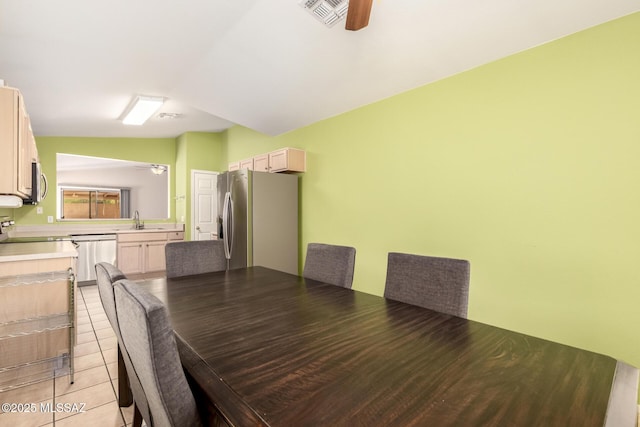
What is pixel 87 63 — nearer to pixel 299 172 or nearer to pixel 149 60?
pixel 149 60

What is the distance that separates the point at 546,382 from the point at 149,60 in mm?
3478

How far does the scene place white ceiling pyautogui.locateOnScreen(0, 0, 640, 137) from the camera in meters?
2.00

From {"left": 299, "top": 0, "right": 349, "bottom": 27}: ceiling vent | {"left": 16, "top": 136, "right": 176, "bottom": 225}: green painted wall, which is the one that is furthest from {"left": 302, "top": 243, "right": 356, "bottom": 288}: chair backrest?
{"left": 16, "top": 136, "right": 176, "bottom": 225}: green painted wall

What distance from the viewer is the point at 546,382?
2.77ft

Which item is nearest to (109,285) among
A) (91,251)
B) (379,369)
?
(379,369)

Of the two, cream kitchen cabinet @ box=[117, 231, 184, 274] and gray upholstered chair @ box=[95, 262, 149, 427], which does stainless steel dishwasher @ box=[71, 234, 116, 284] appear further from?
gray upholstered chair @ box=[95, 262, 149, 427]

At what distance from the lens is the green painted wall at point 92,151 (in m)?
4.82

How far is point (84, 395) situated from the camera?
1994mm

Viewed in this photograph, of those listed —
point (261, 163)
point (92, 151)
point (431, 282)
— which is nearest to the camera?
point (431, 282)

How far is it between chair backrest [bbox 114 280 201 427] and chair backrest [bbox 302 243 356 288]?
128 cm

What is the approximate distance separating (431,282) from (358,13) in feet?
4.49

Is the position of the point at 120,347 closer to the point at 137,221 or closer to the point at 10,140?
the point at 10,140

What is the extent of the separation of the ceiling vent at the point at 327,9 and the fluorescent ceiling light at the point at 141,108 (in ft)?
8.04

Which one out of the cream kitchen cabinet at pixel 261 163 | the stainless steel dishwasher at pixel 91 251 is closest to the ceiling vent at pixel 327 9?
the cream kitchen cabinet at pixel 261 163
